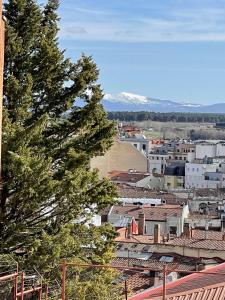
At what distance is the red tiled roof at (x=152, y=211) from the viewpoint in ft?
163

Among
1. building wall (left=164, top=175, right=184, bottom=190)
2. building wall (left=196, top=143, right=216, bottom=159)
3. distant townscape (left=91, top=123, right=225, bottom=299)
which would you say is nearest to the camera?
distant townscape (left=91, top=123, right=225, bottom=299)

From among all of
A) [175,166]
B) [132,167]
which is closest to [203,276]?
[132,167]

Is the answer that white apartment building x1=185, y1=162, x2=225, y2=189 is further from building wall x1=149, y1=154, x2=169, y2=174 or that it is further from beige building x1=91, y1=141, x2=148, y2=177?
building wall x1=149, y1=154, x2=169, y2=174

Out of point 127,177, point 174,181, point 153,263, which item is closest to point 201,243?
point 153,263

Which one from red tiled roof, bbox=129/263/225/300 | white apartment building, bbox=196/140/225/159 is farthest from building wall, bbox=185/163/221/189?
red tiled roof, bbox=129/263/225/300

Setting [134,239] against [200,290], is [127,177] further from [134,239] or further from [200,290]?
[200,290]

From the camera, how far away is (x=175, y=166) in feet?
347

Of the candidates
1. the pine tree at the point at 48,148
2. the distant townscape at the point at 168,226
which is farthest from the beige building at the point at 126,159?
the pine tree at the point at 48,148

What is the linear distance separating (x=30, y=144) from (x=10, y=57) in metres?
2.28

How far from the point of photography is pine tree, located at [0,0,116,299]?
50.6 ft

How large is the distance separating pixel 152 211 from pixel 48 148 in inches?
1337

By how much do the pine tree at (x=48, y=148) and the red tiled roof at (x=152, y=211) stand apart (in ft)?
104

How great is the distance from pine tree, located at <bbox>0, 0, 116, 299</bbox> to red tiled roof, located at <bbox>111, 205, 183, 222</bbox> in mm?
31585

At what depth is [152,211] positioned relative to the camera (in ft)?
166
